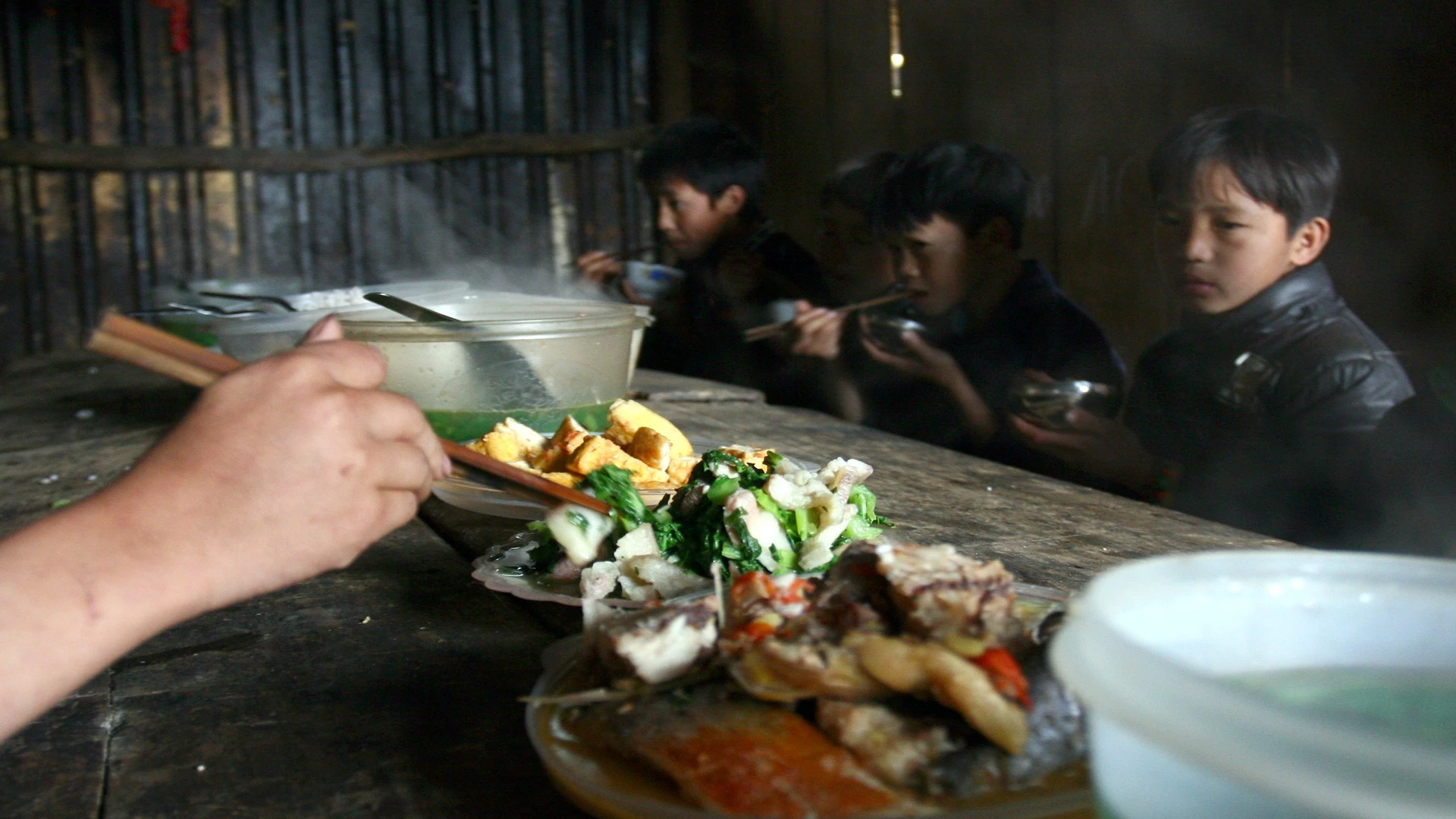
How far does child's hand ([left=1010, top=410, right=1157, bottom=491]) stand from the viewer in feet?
10.5

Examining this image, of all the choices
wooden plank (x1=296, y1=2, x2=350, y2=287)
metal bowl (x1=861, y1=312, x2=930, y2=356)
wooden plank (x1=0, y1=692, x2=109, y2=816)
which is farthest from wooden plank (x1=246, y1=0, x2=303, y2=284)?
wooden plank (x1=0, y1=692, x2=109, y2=816)

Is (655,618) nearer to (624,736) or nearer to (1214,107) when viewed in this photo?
(624,736)

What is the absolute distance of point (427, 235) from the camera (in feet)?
24.0

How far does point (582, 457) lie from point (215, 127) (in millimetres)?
6542

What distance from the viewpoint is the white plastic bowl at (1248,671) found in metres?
0.41

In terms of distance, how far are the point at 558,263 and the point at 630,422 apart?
5.84m

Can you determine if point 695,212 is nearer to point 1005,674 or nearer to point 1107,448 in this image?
point 1107,448

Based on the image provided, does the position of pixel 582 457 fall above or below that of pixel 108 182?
below

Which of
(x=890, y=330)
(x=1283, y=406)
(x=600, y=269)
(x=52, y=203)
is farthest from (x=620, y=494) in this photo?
(x=52, y=203)

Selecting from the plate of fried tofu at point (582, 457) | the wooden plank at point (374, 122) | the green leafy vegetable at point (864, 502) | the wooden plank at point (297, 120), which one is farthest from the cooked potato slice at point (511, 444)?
the wooden plank at point (374, 122)

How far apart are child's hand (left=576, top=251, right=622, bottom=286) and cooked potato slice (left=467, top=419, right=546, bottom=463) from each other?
11.5 ft

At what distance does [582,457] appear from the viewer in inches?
60.5

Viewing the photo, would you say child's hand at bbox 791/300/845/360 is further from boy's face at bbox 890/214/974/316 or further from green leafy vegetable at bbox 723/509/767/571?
green leafy vegetable at bbox 723/509/767/571

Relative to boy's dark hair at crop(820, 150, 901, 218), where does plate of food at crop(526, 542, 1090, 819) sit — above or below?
below
